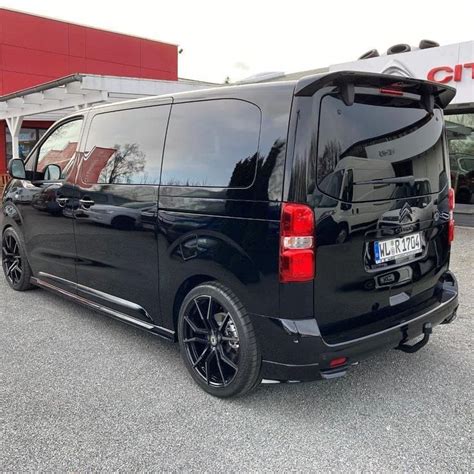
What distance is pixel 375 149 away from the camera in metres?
2.67

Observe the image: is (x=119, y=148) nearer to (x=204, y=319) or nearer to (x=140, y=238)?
(x=140, y=238)

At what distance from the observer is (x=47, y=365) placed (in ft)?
11.3

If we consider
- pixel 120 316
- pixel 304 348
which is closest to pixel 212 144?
pixel 304 348

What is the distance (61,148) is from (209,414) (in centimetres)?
293

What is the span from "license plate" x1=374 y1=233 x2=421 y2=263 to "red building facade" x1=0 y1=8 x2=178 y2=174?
55.8 ft

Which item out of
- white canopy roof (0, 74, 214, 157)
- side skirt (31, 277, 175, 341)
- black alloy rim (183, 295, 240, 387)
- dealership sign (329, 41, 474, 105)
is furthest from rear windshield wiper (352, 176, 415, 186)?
dealership sign (329, 41, 474, 105)

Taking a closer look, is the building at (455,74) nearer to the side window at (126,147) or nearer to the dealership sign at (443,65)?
the dealership sign at (443,65)

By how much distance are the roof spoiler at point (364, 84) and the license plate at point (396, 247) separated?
84cm

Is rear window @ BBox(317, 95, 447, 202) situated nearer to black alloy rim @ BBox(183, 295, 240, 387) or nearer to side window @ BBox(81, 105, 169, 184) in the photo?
black alloy rim @ BBox(183, 295, 240, 387)

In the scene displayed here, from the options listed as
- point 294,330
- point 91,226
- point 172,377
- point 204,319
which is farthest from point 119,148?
point 294,330

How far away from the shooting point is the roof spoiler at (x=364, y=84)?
8.16ft

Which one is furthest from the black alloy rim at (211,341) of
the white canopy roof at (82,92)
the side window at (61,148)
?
the white canopy roof at (82,92)

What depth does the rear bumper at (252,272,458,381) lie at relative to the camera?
2.51m

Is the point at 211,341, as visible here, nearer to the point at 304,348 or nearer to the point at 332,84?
the point at 304,348
